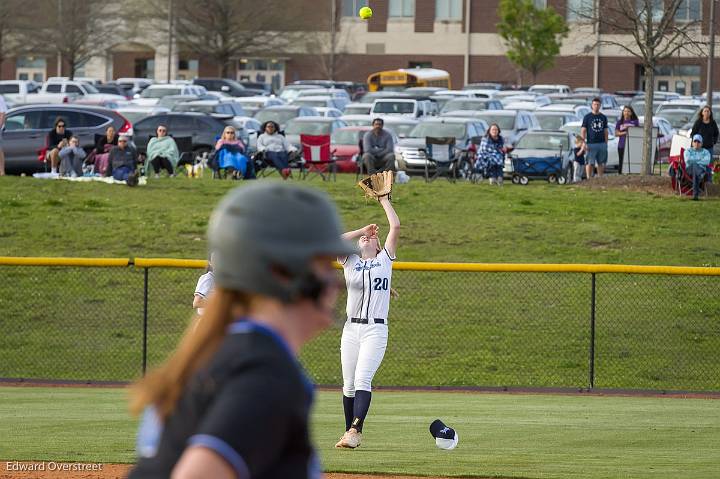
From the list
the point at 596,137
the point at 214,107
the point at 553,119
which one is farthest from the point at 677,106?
the point at 596,137

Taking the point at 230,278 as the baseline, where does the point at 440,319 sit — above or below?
below

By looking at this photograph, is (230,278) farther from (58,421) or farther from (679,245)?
(679,245)

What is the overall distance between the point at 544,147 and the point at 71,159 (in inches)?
464

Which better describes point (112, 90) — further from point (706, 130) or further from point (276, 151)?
point (706, 130)

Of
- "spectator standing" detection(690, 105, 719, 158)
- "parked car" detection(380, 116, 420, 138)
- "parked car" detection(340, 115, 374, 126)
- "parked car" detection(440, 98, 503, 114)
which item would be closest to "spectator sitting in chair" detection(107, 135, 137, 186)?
"spectator standing" detection(690, 105, 719, 158)

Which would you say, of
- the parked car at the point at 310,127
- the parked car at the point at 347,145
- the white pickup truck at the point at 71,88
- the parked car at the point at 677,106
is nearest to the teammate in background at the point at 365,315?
the parked car at the point at 347,145

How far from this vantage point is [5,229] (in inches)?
828

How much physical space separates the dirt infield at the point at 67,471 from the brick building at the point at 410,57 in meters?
62.7

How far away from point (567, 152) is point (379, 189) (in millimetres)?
21659

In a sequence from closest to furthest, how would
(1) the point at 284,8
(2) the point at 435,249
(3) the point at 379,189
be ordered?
(3) the point at 379,189 → (2) the point at 435,249 → (1) the point at 284,8

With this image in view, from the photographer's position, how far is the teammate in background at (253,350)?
2488mm

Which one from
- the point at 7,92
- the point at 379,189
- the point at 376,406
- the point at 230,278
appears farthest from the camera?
the point at 7,92

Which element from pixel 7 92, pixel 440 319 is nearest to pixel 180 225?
pixel 440 319

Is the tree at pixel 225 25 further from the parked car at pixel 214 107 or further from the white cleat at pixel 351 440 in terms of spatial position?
the white cleat at pixel 351 440
